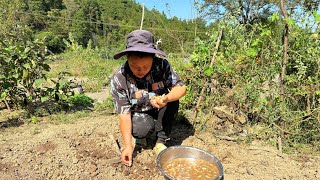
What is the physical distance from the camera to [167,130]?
2.64m

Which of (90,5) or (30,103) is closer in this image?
(30,103)

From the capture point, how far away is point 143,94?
2.36m

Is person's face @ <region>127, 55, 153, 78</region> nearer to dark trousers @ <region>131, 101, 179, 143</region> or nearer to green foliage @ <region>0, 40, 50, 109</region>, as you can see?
dark trousers @ <region>131, 101, 179, 143</region>

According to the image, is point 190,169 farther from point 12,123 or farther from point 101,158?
point 12,123

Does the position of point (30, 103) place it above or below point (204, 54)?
below

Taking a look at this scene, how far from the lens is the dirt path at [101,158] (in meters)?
2.33

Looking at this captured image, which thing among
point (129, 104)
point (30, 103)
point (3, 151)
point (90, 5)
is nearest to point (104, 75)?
point (30, 103)

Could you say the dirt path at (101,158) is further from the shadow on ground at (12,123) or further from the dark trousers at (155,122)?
the shadow on ground at (12,123)

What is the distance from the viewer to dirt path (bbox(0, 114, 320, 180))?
2.33m

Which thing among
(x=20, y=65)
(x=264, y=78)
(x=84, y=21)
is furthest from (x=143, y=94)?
(x=84, y=21)

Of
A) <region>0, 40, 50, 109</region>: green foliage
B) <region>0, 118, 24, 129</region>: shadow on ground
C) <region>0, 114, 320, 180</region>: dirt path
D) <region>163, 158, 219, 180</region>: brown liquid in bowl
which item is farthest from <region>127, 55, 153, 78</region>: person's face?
<region>0, 118, 24, 129</region>: shadow on ground

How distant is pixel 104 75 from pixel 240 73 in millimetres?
3662

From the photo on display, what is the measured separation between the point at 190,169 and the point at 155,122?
0.62m

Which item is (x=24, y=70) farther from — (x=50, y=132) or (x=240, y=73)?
(x=240, y=73)
